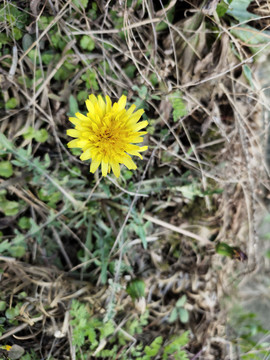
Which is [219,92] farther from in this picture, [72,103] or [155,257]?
[155,257]

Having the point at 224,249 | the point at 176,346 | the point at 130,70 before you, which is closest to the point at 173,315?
the point at 176,346

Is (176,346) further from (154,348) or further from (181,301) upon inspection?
(181,301)

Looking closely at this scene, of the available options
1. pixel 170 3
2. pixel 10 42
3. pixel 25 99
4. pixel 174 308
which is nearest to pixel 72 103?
pixel 25 99

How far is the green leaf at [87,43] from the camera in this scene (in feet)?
6.84

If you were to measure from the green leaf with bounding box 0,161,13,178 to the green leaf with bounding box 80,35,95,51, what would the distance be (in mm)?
955

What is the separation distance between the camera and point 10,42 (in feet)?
6.57

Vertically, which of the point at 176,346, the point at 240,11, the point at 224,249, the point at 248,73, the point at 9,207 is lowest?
the point at 176,346

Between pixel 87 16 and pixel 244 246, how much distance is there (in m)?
2.21

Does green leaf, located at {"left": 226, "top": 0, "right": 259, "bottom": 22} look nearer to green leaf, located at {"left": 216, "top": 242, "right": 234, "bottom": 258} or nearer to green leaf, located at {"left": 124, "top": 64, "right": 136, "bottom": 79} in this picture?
green leaf, located at {"left": 124, "top": 64, "right": 136, "bottom": 79}

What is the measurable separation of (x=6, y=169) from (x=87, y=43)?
103cm

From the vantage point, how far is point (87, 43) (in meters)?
2.10

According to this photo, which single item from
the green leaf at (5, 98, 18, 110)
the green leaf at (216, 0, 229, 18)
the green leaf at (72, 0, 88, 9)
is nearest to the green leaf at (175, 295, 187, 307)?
the green leaf at (5, 98, 18, 110)

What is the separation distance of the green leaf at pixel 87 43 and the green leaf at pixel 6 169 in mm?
955

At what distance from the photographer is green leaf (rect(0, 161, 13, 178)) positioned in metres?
2.09
